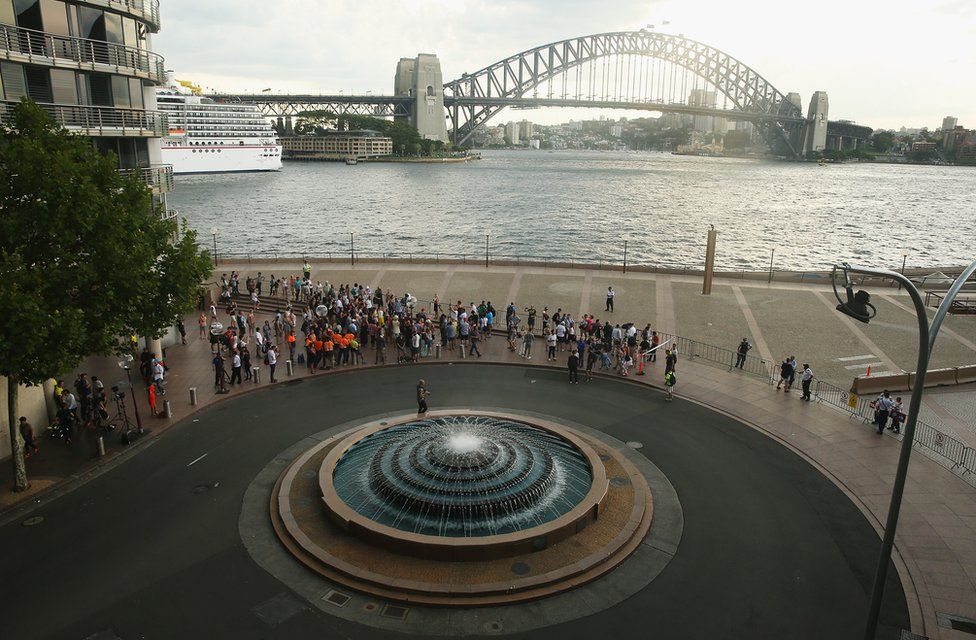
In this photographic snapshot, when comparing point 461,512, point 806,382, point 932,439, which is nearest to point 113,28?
point 461,512

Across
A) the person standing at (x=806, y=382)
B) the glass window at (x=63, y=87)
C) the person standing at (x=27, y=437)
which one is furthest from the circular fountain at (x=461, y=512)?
the glass window at (x=63, y=87)

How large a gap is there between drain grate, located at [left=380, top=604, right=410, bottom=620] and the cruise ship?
503ft

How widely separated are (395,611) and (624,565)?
4.57 metres

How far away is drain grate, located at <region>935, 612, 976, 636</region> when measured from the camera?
11.5 meters

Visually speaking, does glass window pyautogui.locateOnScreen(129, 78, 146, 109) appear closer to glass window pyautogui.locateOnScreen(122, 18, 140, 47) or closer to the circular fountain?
glass window pyautogui.locateOnScreen(122, 18, 140, 47)

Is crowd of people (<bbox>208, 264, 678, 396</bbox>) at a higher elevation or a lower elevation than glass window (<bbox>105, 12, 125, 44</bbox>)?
lower

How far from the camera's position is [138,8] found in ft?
82.3

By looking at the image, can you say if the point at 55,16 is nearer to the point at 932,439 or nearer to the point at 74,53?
the point at 74,53

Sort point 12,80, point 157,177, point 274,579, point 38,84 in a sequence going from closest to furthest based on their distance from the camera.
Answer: point 274,579, point 12,80, point 38,84, point 157,177

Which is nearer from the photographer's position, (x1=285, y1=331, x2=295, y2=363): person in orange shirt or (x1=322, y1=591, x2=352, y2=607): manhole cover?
(x1=322, y1=591, x2=352, y2=607): manhole cover

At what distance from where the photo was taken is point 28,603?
38.6ft

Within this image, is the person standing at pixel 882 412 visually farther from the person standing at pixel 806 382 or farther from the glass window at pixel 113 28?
the glass window at pixel 113 28

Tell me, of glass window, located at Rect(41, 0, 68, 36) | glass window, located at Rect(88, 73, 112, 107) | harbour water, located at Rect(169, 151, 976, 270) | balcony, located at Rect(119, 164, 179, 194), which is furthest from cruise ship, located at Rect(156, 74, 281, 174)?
glass window, located at Rect(41, 0, 68, 36)

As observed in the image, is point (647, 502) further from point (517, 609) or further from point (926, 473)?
point (926, 473)
